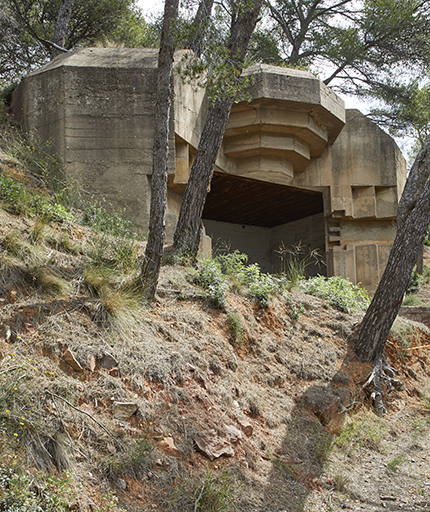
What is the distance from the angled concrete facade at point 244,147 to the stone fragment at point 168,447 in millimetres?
3945

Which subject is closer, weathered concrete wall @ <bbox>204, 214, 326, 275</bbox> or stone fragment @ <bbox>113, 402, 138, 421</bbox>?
stone fragment @ <bbox>113, 402, 138, 421</bbox>

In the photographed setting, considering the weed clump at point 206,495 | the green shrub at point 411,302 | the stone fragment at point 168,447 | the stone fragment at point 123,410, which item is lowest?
the weed clump at point 206,495

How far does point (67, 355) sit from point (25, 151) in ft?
15.5


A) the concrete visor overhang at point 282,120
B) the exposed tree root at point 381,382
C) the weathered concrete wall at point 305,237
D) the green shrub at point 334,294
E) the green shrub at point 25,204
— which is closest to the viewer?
the green shrub at point 25,204

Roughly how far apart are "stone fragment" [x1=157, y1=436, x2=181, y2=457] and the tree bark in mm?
3377

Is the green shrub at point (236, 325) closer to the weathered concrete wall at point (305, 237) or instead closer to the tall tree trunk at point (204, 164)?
the tall tree trunk at point (204, 164)

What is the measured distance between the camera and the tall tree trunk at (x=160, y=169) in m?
4.84

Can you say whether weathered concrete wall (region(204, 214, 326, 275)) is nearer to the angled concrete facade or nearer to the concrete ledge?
the angled concrete facade

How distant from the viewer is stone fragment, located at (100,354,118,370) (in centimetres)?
372

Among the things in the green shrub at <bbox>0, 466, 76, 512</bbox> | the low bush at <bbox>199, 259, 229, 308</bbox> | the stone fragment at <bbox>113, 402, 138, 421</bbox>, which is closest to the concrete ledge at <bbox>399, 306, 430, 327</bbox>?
the low bush at <bbox>199, 259, 229, 308</bbox>

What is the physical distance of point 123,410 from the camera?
136 inches

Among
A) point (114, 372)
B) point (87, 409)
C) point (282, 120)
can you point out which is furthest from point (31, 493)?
point (282, 120)

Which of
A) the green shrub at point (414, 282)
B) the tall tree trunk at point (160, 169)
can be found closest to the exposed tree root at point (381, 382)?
the tall tree trunk at point (160, 169)

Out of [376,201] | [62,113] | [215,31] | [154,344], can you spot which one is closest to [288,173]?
[376,201]
